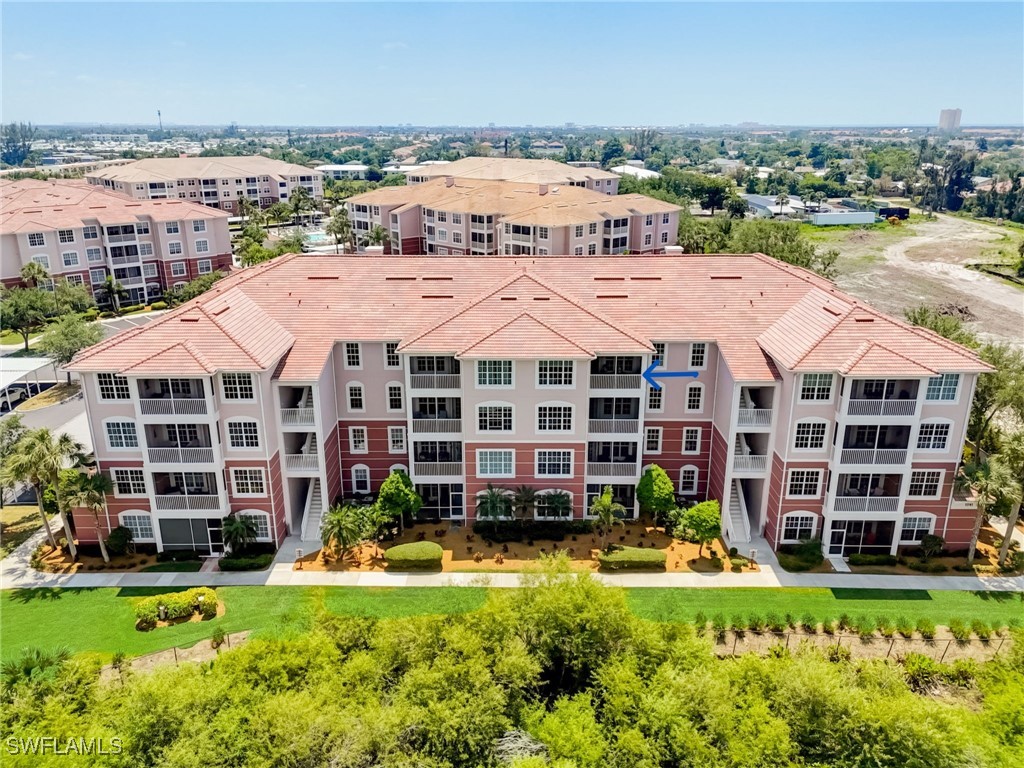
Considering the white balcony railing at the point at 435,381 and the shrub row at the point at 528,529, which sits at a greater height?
the white balcony railing at the point at 435,381

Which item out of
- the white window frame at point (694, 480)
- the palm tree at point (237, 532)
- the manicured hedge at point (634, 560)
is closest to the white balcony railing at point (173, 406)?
the palm tree at point (237, 532)

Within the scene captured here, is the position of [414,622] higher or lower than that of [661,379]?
lower

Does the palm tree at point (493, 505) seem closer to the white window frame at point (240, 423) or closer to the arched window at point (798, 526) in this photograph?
the white window frame at point (240, 423)

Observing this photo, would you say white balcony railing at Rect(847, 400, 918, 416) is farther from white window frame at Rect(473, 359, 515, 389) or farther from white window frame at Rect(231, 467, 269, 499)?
white window frame at Rect(231, 467, 269, 499)

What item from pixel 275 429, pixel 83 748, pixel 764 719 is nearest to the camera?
pixel 83 748

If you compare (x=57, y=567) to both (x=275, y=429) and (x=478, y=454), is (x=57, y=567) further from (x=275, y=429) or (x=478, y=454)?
(x=478, y=454)

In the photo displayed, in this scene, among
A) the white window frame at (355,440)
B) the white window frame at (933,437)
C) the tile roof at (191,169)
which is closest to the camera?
the white window frame at (933,437)

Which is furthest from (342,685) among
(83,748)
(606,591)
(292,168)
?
(292,168)
